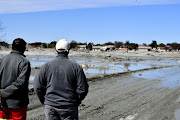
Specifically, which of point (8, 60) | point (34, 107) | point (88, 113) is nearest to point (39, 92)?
point (8, 60)

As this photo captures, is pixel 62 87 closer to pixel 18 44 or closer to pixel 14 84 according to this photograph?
pixel 14 84

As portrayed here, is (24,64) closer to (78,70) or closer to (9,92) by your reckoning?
(9,92)

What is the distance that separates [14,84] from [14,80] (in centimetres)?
9

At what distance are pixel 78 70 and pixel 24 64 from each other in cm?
91

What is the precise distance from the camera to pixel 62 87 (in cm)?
322

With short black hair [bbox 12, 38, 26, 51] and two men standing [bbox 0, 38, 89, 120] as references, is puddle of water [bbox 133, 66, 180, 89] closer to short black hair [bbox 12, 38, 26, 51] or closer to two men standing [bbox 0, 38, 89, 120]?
two men standing [bbox 0, 38, 89, 120]

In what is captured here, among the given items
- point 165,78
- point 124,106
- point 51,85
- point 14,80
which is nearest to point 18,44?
point 14,80

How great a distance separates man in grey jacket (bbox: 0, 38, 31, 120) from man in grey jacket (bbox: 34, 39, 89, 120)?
1.16ft

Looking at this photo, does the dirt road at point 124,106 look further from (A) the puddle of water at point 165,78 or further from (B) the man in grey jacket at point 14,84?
(A) the puddle of water at point 165,78

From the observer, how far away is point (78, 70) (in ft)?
10.7

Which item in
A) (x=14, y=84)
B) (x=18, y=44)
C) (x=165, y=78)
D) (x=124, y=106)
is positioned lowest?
(x=165, y=78)

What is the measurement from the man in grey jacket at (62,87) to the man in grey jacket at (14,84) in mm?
355

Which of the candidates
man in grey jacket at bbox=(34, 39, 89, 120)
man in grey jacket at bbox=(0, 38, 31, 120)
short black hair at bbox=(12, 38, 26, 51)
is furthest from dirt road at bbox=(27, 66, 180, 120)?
man in grey jacket at bbox=(34, 39, 89, 120)

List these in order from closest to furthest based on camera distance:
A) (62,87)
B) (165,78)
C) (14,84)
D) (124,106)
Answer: (62,87) → (14,84) → (124,106) → (165,78)
